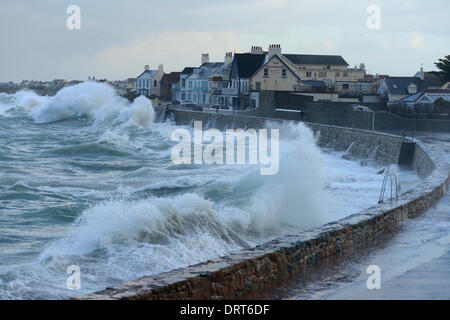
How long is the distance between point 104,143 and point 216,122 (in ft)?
56.9

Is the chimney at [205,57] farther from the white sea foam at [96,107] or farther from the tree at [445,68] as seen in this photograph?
the tree at [445,68]

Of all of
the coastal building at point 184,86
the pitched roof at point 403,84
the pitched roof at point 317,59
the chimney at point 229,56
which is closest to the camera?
the pitched roof at point 403,84

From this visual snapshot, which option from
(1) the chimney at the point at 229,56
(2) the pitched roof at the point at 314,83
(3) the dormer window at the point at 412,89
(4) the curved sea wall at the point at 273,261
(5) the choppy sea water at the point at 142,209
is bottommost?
(5) the choppy sea water at the point at 142,209

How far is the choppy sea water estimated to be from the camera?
905 cm

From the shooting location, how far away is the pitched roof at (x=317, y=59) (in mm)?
68875

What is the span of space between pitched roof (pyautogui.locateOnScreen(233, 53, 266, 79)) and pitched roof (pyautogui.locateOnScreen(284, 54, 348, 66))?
9072 millimetres

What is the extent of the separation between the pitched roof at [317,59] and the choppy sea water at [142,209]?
137 feet

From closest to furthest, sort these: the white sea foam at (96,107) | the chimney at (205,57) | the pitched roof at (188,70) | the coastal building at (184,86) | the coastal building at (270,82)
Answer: the white sea foam at (96,107) → the coastal building at (270,82) → the coastal building at (184,86) → the chimney at (205,57) → the pitched roof at (188,70)

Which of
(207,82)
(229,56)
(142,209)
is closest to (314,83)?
(229,56)

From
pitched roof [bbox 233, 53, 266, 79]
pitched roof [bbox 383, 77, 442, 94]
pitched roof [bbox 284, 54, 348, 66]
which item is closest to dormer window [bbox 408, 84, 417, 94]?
pitched roof [bbox 383, 77, 442, 94]

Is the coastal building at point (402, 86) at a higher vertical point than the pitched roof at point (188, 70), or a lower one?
lower

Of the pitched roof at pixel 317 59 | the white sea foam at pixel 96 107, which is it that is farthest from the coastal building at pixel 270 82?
the white sea foam at pixel 96 107

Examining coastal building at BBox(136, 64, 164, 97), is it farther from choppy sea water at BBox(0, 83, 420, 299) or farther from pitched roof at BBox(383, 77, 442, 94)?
choppy sea water at BBox(0, 83, 420, 299)

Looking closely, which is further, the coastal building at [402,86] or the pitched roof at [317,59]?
the pitched roof at [317,59]
